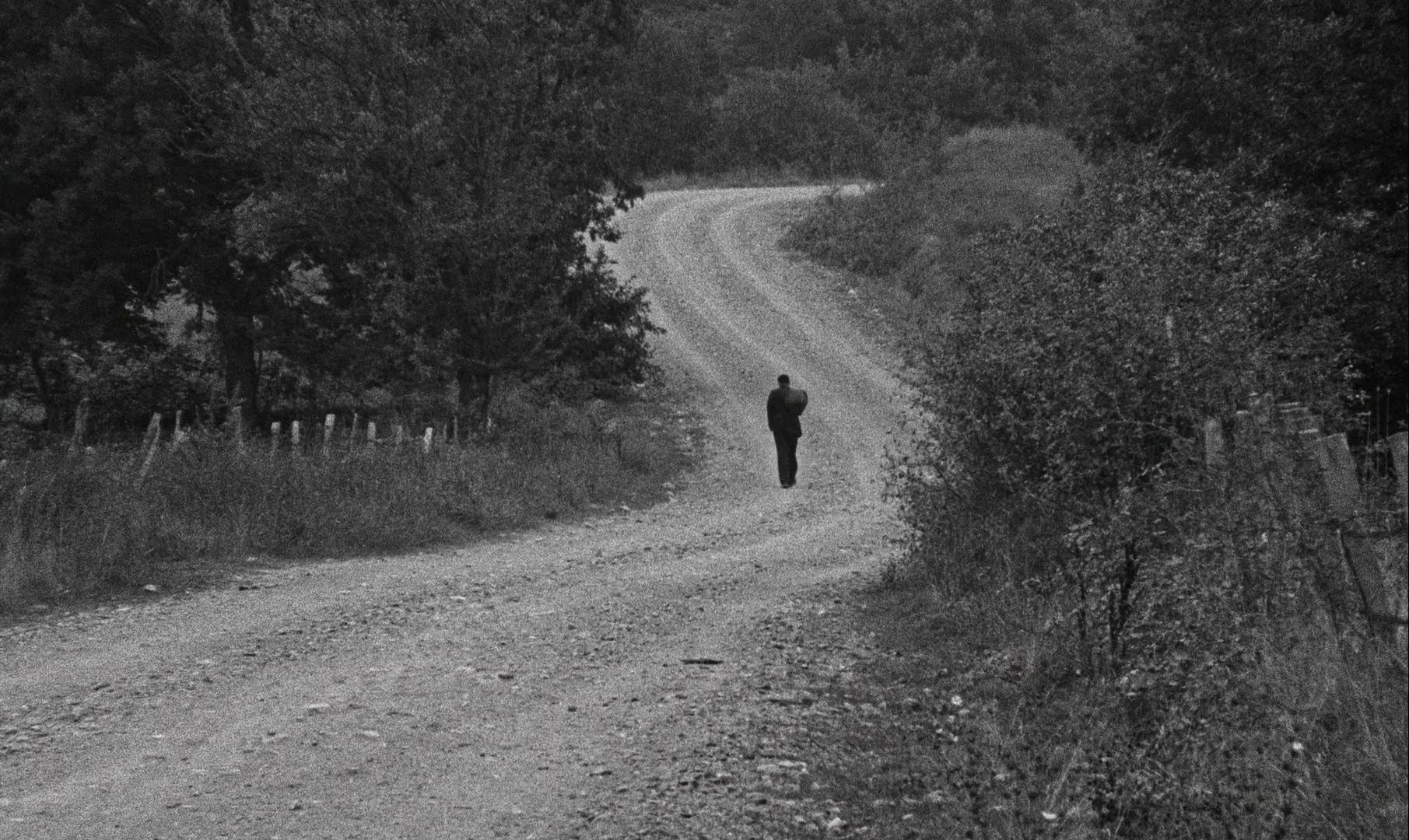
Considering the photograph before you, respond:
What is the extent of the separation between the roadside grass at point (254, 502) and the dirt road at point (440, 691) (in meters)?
0.74

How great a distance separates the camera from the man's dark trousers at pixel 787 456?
62.7ft

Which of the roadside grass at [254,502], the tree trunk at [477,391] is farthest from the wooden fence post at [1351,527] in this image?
the tree trunk at [477,391]

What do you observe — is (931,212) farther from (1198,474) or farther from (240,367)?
(1198,474)

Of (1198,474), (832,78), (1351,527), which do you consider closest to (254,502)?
(1198,474)

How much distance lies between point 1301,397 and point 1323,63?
2969 millimetres

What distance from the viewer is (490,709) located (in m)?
7.90

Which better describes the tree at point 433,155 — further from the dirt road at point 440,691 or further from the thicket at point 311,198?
the dirt road at point 440,691

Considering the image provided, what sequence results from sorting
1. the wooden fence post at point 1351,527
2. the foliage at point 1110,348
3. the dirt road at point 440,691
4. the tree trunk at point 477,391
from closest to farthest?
the wooden fence post at point 1351,527 < the dirt road at point 440,691 < the foliage at point 1110,348 < the tree trunk at point 477,391

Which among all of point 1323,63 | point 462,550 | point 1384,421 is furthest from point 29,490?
point 1384,421

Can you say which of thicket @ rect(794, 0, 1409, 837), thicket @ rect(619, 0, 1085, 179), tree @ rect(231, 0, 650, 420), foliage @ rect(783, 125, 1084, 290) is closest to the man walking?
tree @ rect(231, 0, 650, 420)

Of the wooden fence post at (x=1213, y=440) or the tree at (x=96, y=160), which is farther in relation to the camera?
the tree at (x=96, y=160)

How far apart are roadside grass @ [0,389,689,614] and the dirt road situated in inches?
29.0

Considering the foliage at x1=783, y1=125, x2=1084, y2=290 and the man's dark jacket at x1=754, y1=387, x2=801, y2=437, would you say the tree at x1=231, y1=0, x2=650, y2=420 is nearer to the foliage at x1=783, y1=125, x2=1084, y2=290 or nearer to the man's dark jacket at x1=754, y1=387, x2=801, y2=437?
the man's dark jacket at x1=754, y1=387, x2=801, y2=437

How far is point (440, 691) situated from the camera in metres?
8.24
